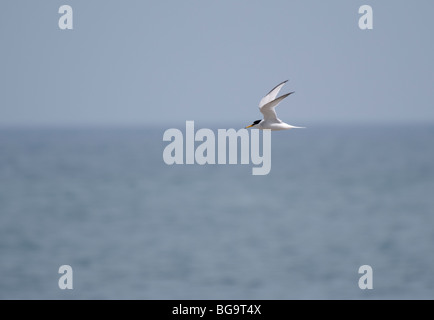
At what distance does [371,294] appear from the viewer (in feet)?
83.1

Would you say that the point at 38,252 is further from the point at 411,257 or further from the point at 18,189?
the point at 18,189

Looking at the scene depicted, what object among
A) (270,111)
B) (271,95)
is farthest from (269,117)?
(271,95)

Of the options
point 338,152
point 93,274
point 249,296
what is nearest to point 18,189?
point 93,274

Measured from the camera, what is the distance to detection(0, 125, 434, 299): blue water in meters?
26.8

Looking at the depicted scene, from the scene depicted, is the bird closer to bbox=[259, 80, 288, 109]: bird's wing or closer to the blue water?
bbox=[259, 80, 288, 109]: bird's wing

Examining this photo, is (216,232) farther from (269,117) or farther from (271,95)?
(269,117)

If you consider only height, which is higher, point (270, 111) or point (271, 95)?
point (271, 95)

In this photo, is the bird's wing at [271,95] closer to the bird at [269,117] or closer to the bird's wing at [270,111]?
the bird at [269,117]

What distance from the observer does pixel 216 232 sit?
3838 cm

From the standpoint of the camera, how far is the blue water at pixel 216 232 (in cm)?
2684

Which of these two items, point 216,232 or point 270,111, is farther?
point 216,232

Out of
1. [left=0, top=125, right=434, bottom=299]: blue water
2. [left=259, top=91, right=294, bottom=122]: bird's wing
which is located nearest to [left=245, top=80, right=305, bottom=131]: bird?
[left=259, top=91, right=294, bottom=122]: bird's wing

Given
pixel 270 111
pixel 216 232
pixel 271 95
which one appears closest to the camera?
pixel 270 111
